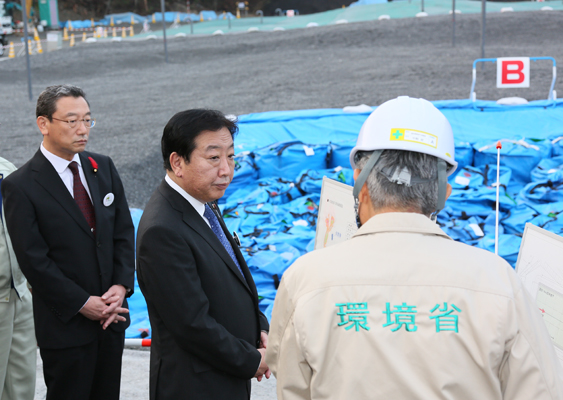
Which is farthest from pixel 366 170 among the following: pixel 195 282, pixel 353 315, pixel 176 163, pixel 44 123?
pixel 44 123

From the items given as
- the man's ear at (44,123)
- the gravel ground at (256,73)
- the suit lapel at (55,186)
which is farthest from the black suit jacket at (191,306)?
the gravel ground at (256,73)

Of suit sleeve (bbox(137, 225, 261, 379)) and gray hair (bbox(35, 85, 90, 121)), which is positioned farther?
gray hair (bbox(35, 85, 90, 121))

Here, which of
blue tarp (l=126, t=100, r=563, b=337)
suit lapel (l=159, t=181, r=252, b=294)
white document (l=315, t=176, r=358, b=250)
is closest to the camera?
suit lapel (l=159, t=181, r=252, b=294)

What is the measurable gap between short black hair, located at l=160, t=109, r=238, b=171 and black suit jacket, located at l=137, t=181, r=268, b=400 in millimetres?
Result: 129

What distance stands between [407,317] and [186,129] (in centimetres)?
106

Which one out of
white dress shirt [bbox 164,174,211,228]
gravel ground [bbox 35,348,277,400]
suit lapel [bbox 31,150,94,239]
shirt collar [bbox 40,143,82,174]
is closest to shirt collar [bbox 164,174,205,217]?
white dress shirt [bbox 164,174,211,228]

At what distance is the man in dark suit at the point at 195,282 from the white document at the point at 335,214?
2.04ft

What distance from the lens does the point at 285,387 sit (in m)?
1.27

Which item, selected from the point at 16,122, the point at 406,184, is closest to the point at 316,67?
the point at 16,122

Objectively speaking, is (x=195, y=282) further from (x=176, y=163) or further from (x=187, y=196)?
(x=176, y=163)

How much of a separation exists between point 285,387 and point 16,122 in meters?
10.8

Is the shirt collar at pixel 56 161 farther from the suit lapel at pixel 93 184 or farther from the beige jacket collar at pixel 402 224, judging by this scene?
the beige jacket collar at pixel 402 224

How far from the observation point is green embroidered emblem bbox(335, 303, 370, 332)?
1.16m

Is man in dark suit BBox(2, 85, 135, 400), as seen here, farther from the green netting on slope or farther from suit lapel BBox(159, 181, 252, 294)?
the green netting on slope
